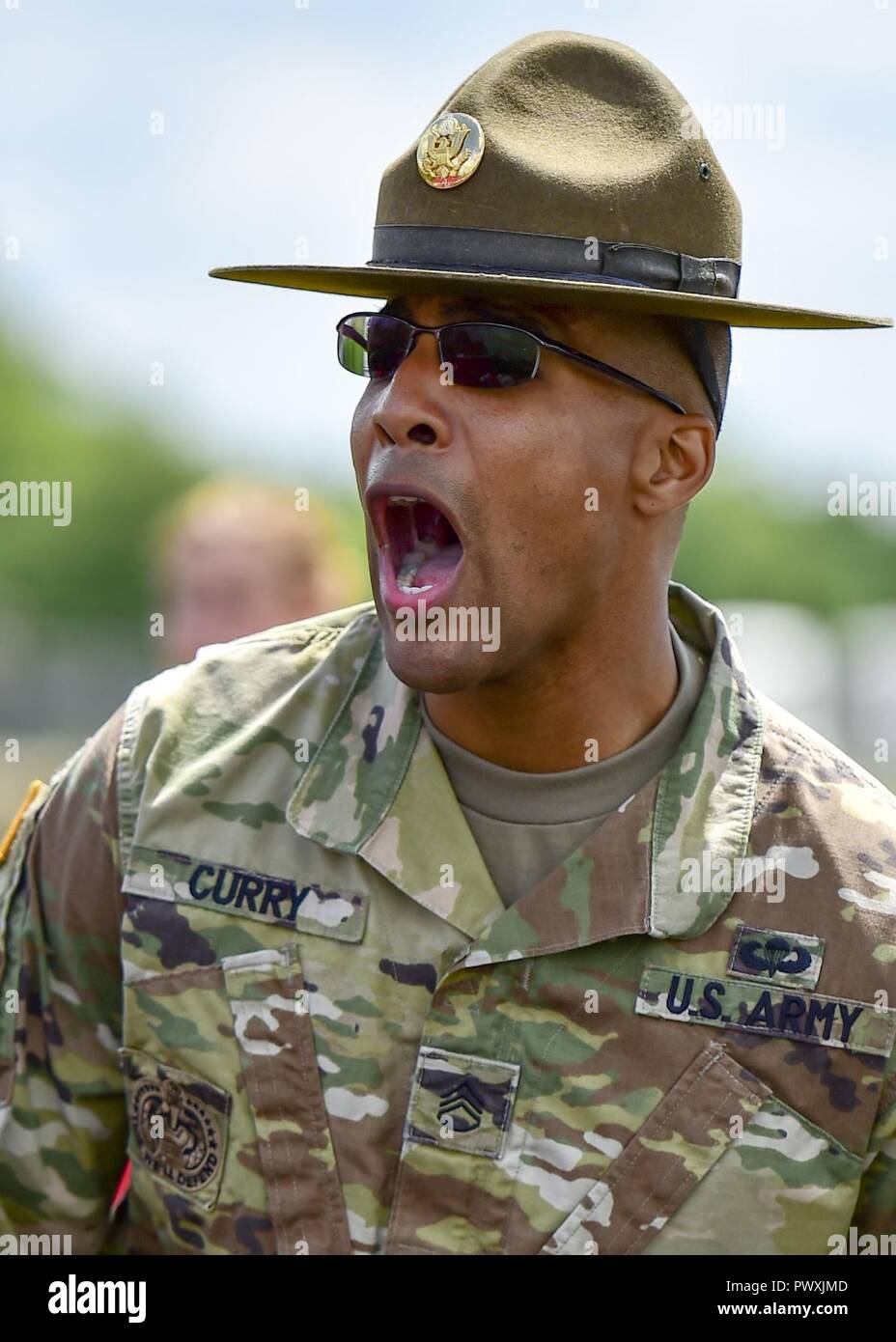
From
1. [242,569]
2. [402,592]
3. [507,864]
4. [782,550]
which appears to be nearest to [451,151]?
[402,592]

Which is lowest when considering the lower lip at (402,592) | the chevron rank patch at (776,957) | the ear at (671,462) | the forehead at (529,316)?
the chevron rank patch at (776,957)

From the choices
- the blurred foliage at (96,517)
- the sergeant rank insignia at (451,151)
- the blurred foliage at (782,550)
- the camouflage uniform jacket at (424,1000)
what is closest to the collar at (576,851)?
the camouflage uniform jacket at (424,1000)

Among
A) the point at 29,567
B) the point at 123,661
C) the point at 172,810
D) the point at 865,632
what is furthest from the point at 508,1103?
the point at 29,567

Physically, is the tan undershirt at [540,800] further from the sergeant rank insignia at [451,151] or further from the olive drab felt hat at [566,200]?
the sergeant rank insignia at [451,151]

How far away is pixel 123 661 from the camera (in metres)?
40.6

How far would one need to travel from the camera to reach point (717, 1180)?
329cm

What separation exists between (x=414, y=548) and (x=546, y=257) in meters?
0.59

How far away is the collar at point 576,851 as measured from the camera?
335 cm

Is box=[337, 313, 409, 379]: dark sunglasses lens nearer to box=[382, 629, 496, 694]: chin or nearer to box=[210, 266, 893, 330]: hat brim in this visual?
box=[210, 266, 893, 330]: hat brim

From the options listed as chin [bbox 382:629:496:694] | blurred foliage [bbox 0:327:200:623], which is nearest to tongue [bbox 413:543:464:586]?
chin [bbox 382:629:496:694]

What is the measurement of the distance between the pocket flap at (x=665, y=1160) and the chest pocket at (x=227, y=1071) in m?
0.48

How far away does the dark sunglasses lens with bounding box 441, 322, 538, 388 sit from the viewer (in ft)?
10.6
